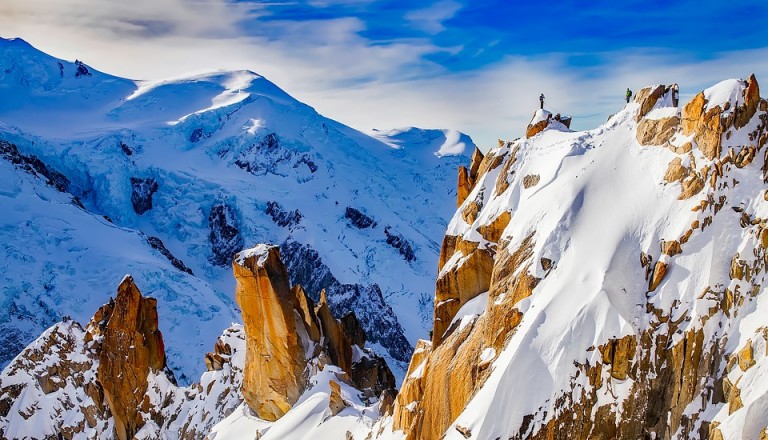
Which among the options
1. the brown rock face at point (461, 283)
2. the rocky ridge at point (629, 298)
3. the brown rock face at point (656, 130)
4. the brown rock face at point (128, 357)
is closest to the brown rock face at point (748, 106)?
the rocky ridge at point (629, 298)

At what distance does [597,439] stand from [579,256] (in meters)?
5.52

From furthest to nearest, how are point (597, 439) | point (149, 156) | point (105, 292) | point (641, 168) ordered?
point (149, 156)
point (105, 292)
point (641, 168)
point (597, 439)

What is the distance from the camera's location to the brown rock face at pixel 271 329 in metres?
39.2

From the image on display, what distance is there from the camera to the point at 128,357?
1864 inches

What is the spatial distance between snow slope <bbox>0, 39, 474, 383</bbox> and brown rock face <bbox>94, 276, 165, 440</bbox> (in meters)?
28.3

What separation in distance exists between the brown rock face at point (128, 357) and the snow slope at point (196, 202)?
1115 inches

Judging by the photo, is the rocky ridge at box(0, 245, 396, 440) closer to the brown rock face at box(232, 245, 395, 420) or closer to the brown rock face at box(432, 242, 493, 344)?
the brown rock face at box(232, 245, 395, 420)

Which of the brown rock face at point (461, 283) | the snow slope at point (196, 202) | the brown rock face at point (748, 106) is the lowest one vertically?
the snow slope at point (196, 202)

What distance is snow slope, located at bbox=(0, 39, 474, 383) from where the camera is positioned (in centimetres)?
8238

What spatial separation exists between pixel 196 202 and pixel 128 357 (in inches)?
3256

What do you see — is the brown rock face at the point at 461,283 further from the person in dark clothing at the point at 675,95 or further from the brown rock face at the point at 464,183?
the person in dark clothing at the point at 675,95

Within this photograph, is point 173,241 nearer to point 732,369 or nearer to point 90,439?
point 90,439

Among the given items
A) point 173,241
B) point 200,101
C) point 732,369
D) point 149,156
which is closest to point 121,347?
point 732,369

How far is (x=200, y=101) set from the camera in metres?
177
